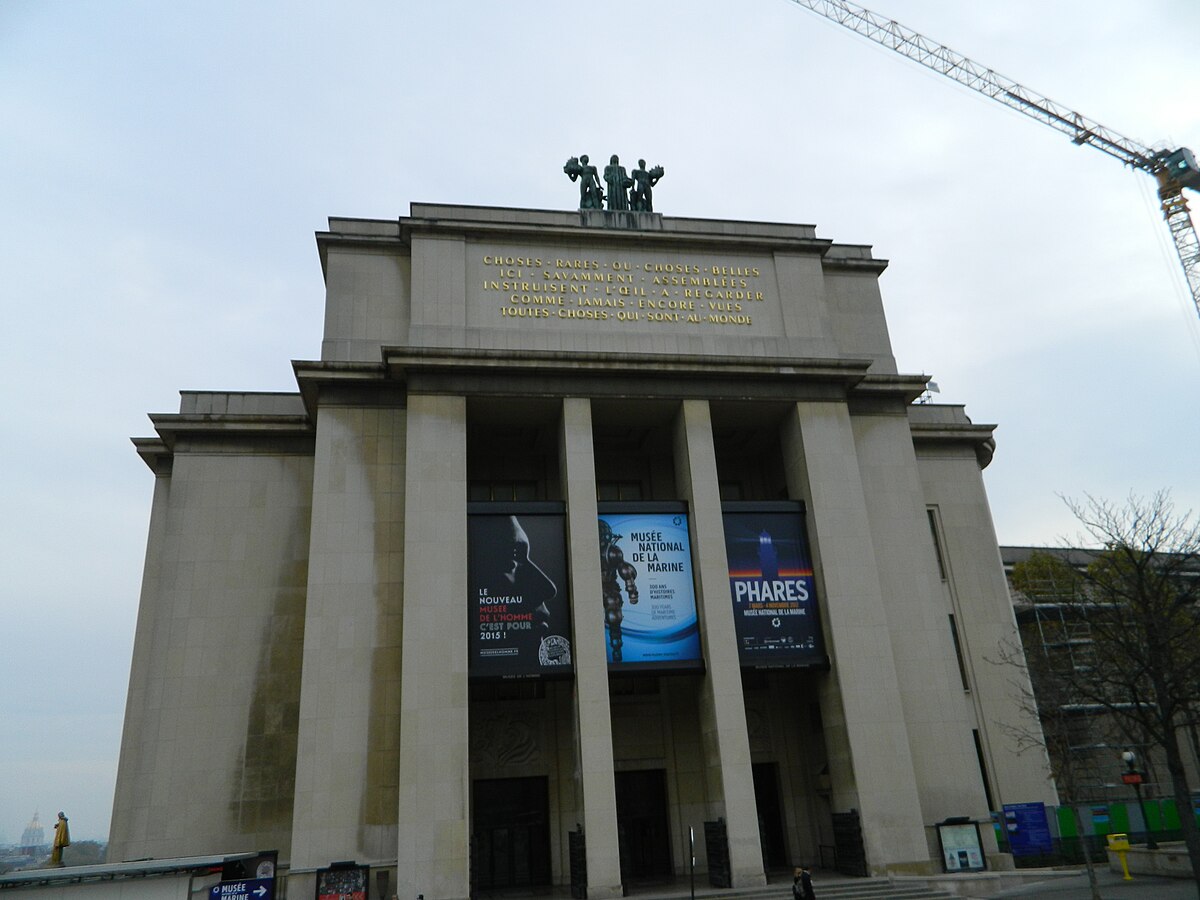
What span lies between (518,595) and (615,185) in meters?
17.6

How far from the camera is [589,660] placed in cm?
2580

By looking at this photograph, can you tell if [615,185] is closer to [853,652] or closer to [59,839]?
[853,652]

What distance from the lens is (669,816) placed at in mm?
28953

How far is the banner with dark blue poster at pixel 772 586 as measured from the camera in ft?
90.8

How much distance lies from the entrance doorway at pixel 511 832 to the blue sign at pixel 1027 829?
17.1 m

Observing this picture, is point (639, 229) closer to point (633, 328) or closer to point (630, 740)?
point (633, 328)

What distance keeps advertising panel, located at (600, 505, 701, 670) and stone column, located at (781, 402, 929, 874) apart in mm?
4813

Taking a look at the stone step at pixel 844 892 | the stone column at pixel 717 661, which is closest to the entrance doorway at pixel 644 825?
the stone column at pixel 717 661

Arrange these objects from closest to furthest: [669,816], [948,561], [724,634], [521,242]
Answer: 1. [724,634]
2. [669,816]
3. [521,242]
4. [948,561]

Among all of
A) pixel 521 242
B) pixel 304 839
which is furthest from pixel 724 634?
pixel 521 242

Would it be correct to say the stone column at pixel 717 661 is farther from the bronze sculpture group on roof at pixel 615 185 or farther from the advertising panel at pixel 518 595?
the bronze sculpture group on roof at pixel 615 185

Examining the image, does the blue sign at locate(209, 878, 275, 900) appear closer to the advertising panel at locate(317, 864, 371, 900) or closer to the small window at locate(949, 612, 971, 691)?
the advertising panel at locate(317, 864, 371, 900)

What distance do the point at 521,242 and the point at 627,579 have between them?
13341mm

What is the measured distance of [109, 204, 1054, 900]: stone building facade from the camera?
82.7ft
